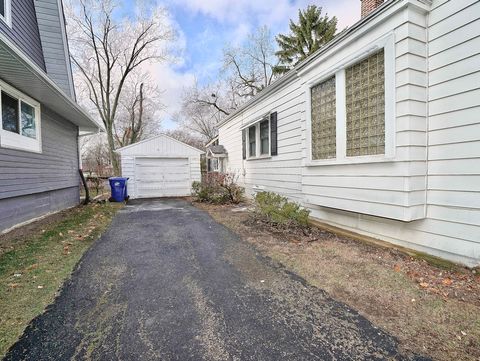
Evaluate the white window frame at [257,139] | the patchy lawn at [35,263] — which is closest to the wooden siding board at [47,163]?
the patchy lawn at [35,263]

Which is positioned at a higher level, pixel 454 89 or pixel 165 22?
pixel 165 22

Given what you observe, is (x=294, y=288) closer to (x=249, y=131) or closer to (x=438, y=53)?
(x=438, y=53)

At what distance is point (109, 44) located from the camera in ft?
62.3

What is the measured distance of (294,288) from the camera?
9.07ft

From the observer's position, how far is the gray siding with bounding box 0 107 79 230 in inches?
199

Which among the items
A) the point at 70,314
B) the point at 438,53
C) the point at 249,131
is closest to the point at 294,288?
the point at 70,314

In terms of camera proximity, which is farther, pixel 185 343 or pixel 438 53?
pixel 438 53

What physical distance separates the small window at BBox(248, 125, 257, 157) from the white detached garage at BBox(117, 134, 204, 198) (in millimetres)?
3778

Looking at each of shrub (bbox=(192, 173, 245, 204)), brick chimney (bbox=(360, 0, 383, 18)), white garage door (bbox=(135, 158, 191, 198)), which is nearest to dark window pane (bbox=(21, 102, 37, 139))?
white garage door (bbox=(135, 158, 191, 198))

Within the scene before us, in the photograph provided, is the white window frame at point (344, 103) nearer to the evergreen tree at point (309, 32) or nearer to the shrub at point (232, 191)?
the shrub at point (232, 191)

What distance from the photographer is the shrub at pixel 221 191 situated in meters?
9.17

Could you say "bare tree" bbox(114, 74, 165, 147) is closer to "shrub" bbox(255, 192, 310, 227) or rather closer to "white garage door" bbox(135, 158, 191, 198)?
"white garage door" bbox(135, 158, 191, 198)

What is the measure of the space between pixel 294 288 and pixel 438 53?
359 cm

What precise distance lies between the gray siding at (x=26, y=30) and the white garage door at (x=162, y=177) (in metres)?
5.02
